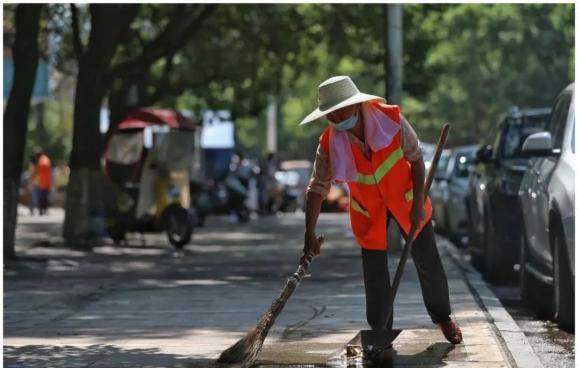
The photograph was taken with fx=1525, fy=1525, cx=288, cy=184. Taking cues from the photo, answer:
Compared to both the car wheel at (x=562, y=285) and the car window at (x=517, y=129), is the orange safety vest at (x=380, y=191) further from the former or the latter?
the car window at (x=517, y=129)

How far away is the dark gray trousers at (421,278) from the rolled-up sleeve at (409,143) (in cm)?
49

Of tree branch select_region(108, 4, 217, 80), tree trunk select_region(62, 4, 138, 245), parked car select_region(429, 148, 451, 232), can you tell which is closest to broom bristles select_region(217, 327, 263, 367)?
tree trunk select_region(62, 4, 138, 245)

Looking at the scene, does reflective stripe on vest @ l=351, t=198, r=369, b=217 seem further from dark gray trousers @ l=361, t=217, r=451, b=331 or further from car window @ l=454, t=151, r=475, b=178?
car window @ l=454, t=151, r=475, b=178

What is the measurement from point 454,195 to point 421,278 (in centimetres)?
1282

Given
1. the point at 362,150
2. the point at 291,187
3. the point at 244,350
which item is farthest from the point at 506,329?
the point at 291,187

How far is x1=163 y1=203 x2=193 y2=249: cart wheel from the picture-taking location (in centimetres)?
2147

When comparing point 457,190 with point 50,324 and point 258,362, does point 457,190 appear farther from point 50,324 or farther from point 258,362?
point 258,362

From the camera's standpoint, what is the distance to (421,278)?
9.11m

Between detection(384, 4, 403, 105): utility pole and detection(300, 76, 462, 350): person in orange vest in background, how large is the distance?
9.79 metres

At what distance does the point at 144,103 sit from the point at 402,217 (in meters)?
24.5

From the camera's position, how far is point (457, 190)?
854 inches

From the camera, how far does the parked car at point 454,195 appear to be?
2122 centimetres

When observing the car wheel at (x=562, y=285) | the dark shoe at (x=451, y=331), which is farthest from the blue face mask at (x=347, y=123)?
the car wheel at (x=562, y=285)

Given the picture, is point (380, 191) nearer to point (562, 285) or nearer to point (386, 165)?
point (386, 165)
